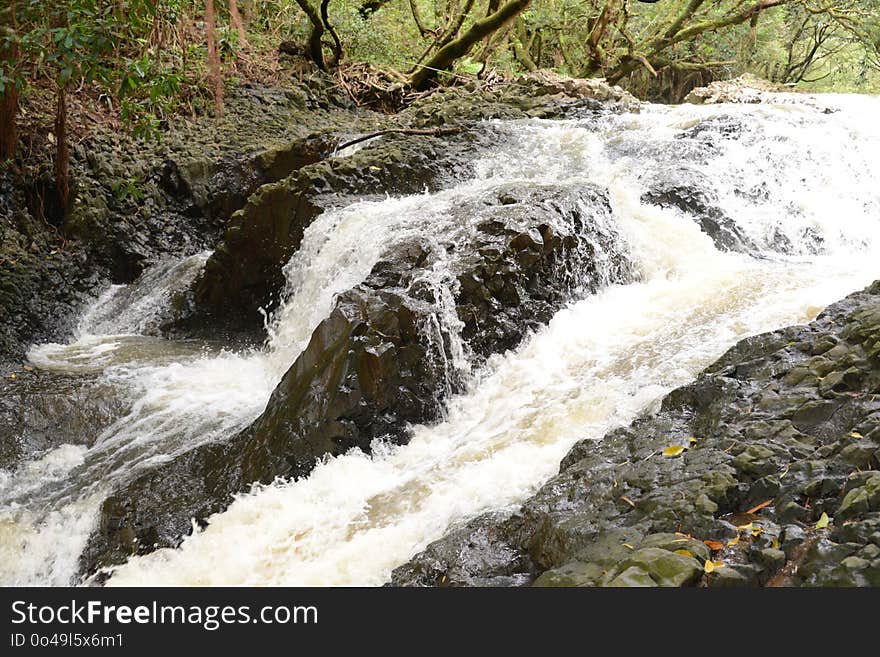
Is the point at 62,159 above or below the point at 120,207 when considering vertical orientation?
above

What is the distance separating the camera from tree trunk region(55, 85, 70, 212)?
8398 mm

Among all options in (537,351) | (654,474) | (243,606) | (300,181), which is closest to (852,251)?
(537,351)

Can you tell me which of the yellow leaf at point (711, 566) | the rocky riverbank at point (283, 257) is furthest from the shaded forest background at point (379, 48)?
the yellow leaf at point (711, 566)

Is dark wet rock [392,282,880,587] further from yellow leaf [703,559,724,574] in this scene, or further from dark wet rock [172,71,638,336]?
dark wet rock [172,71,638,336]

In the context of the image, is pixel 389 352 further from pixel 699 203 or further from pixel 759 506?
pixel 699 203

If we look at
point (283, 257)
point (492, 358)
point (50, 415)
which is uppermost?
point (283, 257)

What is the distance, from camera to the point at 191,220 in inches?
388

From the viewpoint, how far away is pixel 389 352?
207 inches

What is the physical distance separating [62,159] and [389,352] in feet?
18.6

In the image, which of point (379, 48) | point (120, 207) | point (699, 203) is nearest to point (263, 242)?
point (120, 207)

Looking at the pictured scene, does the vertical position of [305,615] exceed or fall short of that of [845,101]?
it falls short

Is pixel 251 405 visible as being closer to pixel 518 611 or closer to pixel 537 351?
pixel 537 351

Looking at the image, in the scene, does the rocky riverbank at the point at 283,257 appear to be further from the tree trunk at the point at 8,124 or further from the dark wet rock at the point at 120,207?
the tree trunk at the point at 8,124

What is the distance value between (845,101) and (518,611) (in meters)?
10.1
